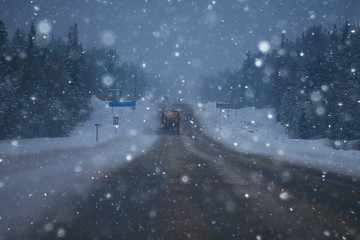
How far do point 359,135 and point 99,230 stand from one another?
1546 inches

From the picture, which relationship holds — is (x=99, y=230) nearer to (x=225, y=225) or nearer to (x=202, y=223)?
A: (x=202, y=223)

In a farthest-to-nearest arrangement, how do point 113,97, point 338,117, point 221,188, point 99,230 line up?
point 113,97, point 338,117, point 221,188, point 99,230

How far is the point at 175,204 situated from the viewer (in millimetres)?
7031

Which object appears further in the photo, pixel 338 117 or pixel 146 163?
pixel 338 117

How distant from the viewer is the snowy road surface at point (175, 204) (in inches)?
210

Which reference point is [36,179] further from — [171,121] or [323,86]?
[323,86]

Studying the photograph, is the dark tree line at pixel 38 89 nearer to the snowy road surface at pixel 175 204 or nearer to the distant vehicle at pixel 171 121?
the distant vehicle at pixel 171 121

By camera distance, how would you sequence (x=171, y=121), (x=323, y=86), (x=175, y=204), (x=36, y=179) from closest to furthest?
1. (x=175, y=204)
2. (x=36, y=179)
3. (x=171, y=121)
4. (x=323, y=86)

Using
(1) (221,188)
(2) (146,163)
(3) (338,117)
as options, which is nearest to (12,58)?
(2) (146,163)

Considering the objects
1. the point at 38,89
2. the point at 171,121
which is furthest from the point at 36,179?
the point at 38,89

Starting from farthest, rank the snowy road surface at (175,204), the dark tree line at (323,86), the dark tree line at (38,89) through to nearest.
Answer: the dark tree line at (323,86) → the dark tree line at (38,89) → the snowy road surface at (175,204)

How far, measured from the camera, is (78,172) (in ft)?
35.8

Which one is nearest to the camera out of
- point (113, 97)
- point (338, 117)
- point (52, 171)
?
point (52, 171)

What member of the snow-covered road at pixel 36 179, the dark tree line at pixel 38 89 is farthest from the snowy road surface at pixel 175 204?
the dark tree line at pixel 38 89
